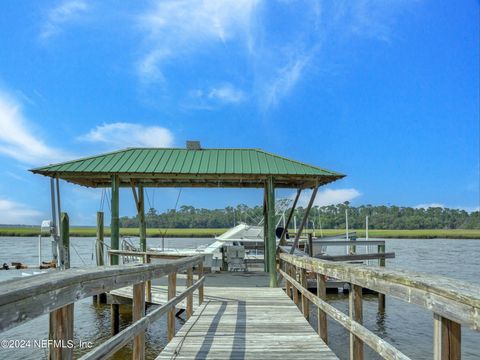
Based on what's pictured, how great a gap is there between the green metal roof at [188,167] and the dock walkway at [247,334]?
3.91 m

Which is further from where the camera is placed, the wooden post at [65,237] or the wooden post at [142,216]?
the wooden post at [142,216]

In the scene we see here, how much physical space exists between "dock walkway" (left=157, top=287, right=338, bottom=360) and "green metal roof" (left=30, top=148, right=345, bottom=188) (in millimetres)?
3907

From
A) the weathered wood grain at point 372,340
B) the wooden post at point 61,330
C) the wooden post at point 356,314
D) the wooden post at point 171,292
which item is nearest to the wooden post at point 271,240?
the wooden post at point 171,292

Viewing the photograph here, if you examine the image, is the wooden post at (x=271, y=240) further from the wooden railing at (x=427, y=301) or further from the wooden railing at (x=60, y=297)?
the wooden railing at (x=60, y=297)

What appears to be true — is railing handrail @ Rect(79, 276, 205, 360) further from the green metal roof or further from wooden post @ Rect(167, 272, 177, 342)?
the green metal roof

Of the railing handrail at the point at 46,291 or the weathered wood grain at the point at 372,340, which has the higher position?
the railing handrail at the point at 46,291

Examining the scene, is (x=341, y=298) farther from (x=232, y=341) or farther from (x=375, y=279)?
(x=375, y=279)

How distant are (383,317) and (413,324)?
1029mm

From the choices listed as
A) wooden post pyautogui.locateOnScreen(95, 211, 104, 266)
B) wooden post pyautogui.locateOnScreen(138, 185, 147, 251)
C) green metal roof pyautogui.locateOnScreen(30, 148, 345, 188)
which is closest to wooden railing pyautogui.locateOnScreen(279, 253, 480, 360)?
green metal roof pyautogui.locateOnScreen(30, 148, 345, 188)

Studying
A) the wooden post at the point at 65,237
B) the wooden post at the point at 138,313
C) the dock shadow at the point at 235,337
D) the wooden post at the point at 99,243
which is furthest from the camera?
the wooden post at the point at 99,243

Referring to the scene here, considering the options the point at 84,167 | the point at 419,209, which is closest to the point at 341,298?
the point at 84,167

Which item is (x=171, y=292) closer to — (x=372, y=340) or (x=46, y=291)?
(x=372, y=340)

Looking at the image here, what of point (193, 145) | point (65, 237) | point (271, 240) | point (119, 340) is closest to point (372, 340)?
point (119, 340)

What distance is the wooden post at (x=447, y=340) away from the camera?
6.00 feet
